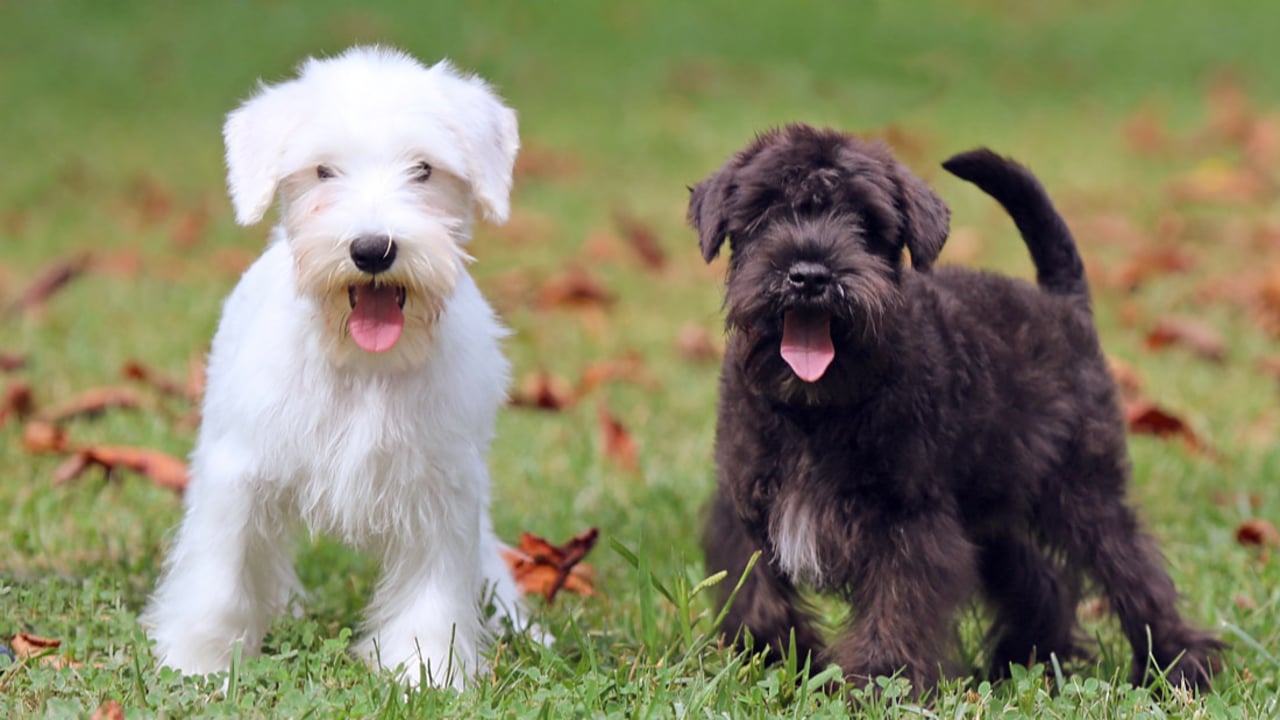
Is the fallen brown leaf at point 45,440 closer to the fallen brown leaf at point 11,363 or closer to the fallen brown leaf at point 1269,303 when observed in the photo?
the fallen brown leaf at point 11,363

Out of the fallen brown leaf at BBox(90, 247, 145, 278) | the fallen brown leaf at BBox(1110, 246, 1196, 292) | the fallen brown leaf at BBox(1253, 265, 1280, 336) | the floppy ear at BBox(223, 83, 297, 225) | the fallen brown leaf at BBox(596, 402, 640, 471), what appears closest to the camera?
the floppy ear at BBox(223, 83, 297, 225)

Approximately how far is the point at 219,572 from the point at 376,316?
0.89 meters

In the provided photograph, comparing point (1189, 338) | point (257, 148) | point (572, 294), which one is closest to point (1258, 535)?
point (1189, 338)

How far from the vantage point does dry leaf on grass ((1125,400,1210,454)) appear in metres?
6.77

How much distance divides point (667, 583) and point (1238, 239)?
7.18 metres

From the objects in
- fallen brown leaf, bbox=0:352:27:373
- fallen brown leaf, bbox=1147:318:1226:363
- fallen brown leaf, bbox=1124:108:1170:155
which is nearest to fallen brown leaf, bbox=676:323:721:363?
fallen brown leaf, bbox=1147:318:1226:363

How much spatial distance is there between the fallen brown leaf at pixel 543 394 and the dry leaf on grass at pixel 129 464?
5.83ft

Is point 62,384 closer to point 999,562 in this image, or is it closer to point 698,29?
point 999,562

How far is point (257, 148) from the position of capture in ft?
13.4

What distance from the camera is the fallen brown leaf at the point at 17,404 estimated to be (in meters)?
6.57

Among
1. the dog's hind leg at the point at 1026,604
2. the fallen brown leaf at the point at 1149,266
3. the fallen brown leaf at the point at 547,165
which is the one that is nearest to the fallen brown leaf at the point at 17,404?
the dog's hind leg at the point at 1026,604

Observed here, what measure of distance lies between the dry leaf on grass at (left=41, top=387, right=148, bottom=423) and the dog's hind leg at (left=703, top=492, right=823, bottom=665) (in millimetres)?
3474

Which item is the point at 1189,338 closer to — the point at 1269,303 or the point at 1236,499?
A: the point at 1269,303

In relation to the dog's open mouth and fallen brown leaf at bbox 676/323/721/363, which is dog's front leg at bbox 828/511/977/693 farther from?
fallen brown leaf at bbox 676/323/721/363
